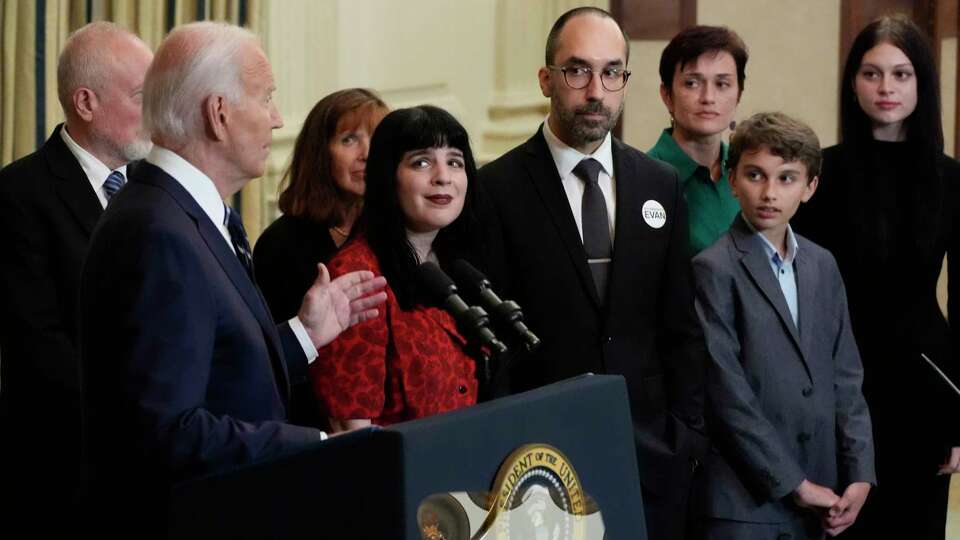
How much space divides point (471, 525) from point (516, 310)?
0.58 meters

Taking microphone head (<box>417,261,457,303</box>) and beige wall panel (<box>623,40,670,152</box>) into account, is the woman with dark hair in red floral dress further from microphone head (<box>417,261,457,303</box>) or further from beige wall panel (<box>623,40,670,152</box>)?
beige wall panel (<box>623,40,670,152</box>)

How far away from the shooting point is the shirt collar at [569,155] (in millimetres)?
3430

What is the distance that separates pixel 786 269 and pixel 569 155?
2.21 feet

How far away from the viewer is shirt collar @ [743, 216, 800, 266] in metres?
3.67

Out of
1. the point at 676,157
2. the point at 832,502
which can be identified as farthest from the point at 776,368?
the point at 676,157

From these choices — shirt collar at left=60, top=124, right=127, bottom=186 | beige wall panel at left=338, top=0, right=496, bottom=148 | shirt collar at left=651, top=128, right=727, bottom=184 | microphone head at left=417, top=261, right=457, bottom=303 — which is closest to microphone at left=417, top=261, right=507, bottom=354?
microphone head at left=417, top=261, right=457, bottom=303

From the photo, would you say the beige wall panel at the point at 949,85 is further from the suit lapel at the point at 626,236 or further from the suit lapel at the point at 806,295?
the suit lapel at the point at 626,236

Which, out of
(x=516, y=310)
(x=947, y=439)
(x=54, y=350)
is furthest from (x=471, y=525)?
(x=947, y=439)

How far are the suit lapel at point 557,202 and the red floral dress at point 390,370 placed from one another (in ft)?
1.68

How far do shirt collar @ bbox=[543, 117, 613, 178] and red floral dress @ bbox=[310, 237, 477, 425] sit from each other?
0.67 m

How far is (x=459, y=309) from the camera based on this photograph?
2.35 m

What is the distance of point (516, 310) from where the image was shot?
2.36 metres

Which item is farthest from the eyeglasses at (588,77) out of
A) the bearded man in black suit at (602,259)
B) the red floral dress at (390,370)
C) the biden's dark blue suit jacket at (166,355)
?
the biden's dark blue suit jacket at (166,355)

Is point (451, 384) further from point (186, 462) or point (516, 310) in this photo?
point (186, 462)
